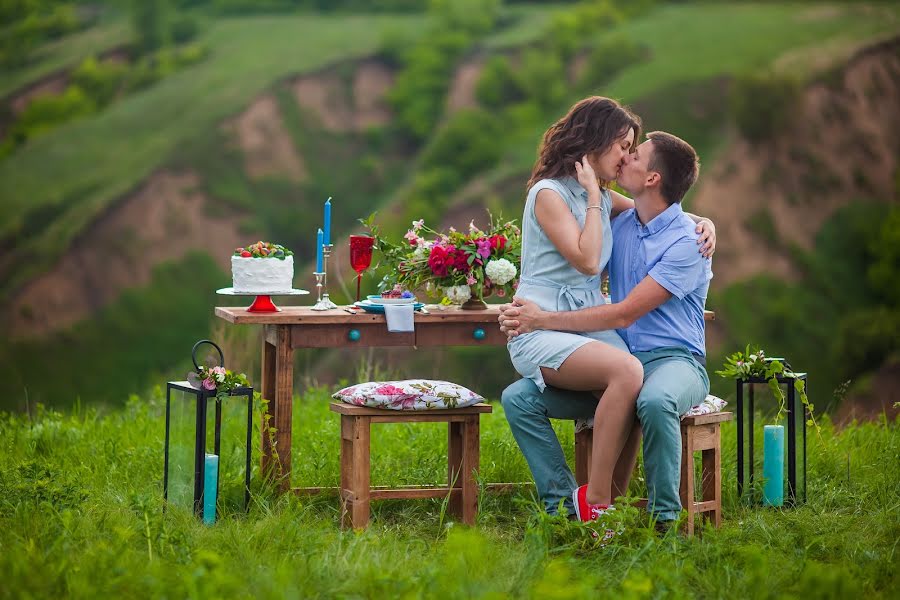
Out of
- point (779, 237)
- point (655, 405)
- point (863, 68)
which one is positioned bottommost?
point (655, 405)

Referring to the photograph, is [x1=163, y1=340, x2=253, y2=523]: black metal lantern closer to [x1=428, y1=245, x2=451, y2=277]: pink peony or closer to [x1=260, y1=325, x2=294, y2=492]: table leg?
[x1=260, y1=325, x2=294, y2=492]: table leg

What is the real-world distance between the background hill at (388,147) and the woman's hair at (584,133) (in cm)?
1350

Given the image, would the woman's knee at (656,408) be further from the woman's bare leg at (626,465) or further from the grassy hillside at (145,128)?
the grassy hillside at (145,128)

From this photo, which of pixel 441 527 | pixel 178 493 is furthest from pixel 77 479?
pixel 441 527

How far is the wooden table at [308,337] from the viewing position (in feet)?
13.1

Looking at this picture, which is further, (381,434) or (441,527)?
(381,434)

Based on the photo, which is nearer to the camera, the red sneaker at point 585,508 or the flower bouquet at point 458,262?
the red sneaker at point 585,508

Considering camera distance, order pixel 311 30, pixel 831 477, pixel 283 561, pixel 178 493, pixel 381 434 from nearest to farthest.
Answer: pixel 283 561 < pixel 178 493 < pixel 831 477 < pixel 381 434 < pixel 311 30

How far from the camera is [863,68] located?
23.1 meters

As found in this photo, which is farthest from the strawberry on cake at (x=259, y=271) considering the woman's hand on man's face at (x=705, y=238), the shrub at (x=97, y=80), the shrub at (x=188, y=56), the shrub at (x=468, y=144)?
the shrub at (x=188, y=56)

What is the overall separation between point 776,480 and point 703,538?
0.67 meters

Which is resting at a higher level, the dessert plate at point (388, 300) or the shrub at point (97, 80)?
the shrub at point (97, 80)

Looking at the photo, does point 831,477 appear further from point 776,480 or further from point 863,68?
point 863,68

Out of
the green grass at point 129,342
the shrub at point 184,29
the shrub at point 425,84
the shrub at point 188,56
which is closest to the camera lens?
the green grass at point 129,342
